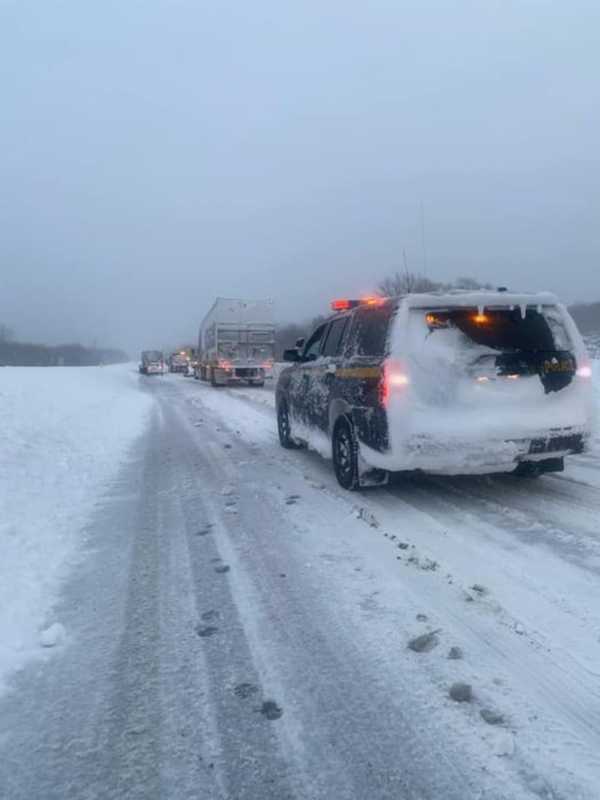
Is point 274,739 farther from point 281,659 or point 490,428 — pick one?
point 490,428

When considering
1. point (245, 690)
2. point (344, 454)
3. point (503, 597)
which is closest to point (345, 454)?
point (344, 454)

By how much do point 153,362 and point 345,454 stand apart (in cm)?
5498

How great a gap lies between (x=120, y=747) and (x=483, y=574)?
265cm

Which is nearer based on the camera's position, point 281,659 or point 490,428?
point 281,659

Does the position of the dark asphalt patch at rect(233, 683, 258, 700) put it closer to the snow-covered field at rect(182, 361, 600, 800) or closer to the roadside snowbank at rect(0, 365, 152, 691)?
the snow-covered field at rect(182, 361, 600, 800)

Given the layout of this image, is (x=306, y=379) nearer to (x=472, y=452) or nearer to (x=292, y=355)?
(x=292, y=355)

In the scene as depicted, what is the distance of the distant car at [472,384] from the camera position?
5.90m

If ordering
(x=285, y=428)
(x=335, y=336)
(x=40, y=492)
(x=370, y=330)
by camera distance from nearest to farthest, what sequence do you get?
(x=370, y=330), (x=40, y=492), (x=335, y=336), (x=285, y=428)

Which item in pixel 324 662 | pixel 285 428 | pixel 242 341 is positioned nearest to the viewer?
pixel 324 662

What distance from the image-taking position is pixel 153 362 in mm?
60219

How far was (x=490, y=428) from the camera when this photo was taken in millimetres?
5895

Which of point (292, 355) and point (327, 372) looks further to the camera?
point (292, 355)

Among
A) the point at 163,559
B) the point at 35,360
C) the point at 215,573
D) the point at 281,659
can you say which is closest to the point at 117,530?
the point at 163,559

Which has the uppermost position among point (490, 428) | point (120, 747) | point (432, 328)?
point (432, 328)
